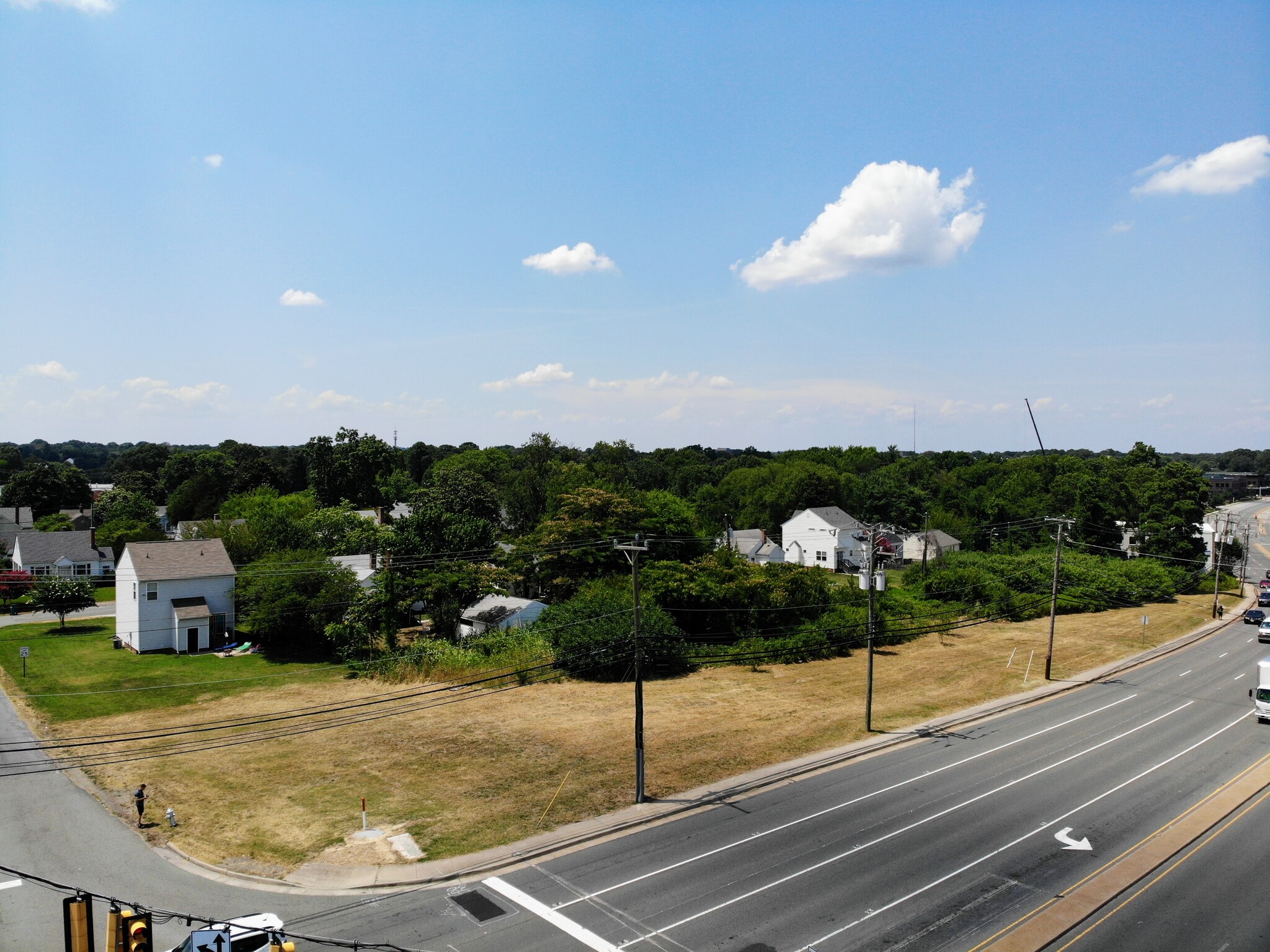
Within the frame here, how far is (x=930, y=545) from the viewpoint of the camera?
3462 inches

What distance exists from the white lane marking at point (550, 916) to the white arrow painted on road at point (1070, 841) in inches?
519

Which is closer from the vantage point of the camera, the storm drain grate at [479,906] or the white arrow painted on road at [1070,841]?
the storm drain grate at [479,906]

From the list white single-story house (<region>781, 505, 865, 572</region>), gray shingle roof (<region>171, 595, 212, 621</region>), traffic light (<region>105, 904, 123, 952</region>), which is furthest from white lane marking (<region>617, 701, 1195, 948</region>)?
white single-story house (<region>781, 505, 865, 572</region>)

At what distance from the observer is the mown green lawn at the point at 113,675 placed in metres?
37.3

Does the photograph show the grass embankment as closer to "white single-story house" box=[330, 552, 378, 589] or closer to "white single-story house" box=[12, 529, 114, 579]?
"white single-story house" box=[330, 552, 378, 589]

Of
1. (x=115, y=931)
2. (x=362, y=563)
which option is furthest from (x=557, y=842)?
(x=362, y=563)

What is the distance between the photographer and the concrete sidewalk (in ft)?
63.4

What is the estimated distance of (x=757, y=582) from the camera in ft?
163

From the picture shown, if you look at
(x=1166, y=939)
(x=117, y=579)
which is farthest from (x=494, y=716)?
(x=117, y=579)

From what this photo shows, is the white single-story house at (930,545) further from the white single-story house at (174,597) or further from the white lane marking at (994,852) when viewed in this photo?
the white single-story house at (174,597)

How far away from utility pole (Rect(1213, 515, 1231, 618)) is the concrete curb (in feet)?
146

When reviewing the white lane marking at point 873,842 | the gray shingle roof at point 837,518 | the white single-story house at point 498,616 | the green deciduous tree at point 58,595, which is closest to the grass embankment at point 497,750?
the white lane marking at point 873,842

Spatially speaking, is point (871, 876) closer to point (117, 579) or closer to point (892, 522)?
point (117, 579)

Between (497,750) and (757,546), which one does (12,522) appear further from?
(497,750)
